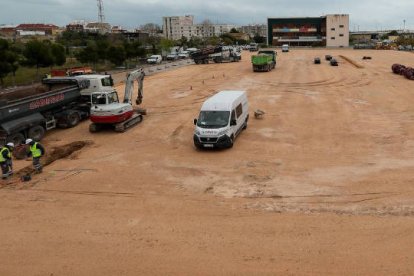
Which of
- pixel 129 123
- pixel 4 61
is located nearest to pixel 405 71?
pixel 129 123

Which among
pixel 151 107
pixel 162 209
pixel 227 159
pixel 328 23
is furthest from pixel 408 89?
pixel 328 23

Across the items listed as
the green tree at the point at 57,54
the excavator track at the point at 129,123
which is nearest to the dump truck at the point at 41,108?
the excavator track at the point at 129,123

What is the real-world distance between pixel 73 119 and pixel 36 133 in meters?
3.33

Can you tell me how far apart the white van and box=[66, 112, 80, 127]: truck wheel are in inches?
366

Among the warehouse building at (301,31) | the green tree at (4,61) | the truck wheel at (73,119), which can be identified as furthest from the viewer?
the warehouse building at (301,31)

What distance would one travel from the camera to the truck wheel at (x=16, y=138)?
21045 millimetres

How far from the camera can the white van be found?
19703mm

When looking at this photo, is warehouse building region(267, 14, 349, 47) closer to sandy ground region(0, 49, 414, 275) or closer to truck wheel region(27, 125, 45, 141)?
sandy ground region(0, 49, 414, 275)

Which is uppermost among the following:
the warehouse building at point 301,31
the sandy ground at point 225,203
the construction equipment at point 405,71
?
the warehouse building at point 301,31

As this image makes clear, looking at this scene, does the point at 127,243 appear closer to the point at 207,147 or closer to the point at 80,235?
the point at 80,235

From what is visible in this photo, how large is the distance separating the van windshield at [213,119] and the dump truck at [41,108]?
927cm

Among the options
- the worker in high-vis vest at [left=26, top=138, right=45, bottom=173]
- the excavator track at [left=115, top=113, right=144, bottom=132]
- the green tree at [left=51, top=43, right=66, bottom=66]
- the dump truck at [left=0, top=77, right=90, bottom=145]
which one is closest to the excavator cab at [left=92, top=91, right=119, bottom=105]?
the excavator track at [left=115, top=113, right=144, bottom=132]

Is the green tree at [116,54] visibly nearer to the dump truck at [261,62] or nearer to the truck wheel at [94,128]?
the dump truck at [261,62]

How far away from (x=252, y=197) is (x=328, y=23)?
14883cm
